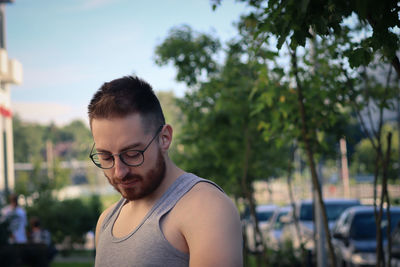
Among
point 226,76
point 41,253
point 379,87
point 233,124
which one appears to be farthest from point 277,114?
point 41,253

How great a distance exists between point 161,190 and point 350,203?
13.8m

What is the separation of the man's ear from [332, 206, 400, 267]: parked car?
329 inches

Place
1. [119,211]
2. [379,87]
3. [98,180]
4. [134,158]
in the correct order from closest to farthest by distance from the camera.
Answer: [134,158] < [119,211] < [379,87] < [98,180]

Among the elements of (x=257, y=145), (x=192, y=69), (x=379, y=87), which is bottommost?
(x=257, y=145)

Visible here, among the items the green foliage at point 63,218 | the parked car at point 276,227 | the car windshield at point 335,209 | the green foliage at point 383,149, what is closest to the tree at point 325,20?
the green foliage at point 383,149

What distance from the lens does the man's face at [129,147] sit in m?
1.95

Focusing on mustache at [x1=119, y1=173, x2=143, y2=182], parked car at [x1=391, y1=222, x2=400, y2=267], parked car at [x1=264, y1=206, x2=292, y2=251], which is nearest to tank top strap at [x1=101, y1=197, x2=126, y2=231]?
mustache at [x1=119, y1=173, x2=143, y2=182]

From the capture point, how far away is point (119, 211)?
7.44 feet

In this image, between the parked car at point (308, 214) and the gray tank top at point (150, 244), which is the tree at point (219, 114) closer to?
the parked car at point (308, 214)

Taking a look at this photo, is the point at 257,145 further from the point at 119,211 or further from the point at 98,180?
the point at 98,180

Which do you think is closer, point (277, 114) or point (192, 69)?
point (277, 114)

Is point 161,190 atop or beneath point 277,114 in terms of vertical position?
beneath

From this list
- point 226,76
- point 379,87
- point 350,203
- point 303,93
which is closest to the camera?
point 303,93

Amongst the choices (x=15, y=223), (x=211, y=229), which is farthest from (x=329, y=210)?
(x=211, y=229)
